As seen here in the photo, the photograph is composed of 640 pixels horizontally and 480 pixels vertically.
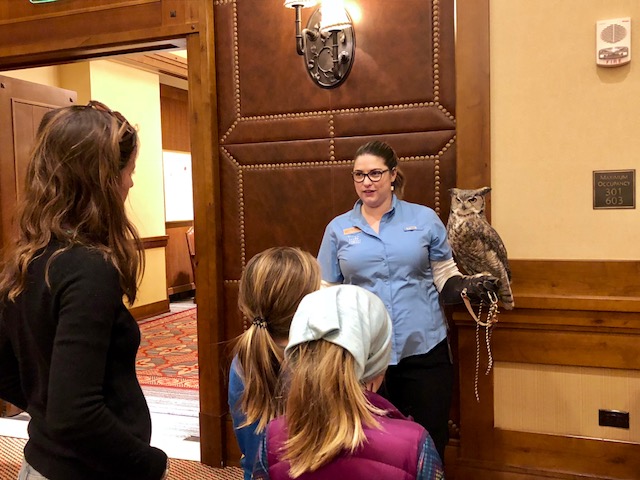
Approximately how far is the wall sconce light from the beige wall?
3696 millimetres

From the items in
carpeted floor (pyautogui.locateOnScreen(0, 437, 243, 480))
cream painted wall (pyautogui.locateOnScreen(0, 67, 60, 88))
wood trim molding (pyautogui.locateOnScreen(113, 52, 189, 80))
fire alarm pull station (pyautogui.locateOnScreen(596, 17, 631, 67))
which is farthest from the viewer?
wood trim molding (pyautogui.locateOnScreen(113, 52, 189, 80))

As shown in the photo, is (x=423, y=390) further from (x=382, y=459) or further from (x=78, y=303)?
(x=78, y=303)

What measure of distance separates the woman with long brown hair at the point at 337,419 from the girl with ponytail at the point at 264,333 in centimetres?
19

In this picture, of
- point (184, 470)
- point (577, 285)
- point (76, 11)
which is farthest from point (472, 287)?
point (76, 11)

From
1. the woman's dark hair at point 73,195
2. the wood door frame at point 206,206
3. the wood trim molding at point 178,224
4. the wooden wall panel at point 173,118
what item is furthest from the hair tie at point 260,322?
the wooden wall panel at point 173,118

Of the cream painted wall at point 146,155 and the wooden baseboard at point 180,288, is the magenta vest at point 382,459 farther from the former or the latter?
the wooden baseboard at point 180,288

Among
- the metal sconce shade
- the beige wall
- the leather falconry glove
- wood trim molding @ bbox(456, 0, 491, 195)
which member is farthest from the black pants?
the beige wall

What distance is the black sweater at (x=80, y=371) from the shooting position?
1.03 meters

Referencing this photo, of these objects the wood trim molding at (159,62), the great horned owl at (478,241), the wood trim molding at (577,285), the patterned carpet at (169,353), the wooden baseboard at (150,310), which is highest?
the wood trim molding at (159,62)

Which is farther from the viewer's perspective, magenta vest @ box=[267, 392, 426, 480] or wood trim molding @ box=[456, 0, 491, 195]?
wood trim molding @ box=[456, 0, 491, 195]

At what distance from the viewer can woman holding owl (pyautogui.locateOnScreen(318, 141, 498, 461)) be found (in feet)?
7.16

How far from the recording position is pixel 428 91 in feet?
8.55

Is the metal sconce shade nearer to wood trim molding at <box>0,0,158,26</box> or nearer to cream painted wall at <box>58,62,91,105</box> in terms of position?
wood trim molding at <box>0,0,158,26</box>

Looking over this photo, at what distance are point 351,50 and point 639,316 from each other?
1.62 metres
